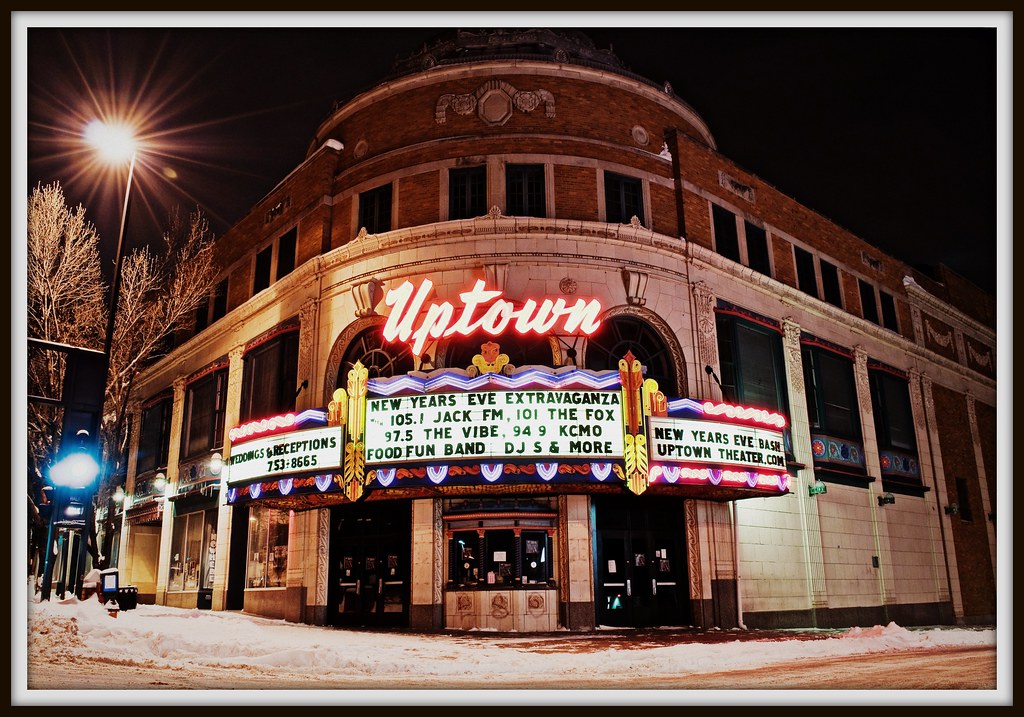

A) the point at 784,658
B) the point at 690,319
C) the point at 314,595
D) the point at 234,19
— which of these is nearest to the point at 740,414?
the point at 690,319

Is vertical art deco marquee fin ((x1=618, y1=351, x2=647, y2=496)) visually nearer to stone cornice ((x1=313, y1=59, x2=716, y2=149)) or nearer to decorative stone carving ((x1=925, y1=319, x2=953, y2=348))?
stone cornice ((x1=313, y1=59, x2=716, y2=149))

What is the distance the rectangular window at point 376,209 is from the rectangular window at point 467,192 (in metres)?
2.22

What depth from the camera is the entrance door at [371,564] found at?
20547 millimetres

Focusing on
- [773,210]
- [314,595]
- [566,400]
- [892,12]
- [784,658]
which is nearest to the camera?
[892,12]

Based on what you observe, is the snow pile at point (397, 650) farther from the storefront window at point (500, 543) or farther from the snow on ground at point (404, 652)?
the storefront window at point (500, 543)

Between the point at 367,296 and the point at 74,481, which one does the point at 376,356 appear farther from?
the point at 74,481

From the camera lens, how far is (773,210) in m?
27.6

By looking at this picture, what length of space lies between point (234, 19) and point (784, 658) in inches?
534

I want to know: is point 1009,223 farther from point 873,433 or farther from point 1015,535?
Answer: point 873,433

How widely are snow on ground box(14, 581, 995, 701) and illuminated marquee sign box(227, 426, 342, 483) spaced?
3.85m

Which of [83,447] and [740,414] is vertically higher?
[740,414]

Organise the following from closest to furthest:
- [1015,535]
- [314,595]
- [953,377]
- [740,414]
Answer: [1015,535], [740,414], [314,595], [953,377]

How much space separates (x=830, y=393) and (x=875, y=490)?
3.70 metres

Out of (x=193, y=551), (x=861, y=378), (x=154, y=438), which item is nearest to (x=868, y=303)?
(x=861, y=378)
